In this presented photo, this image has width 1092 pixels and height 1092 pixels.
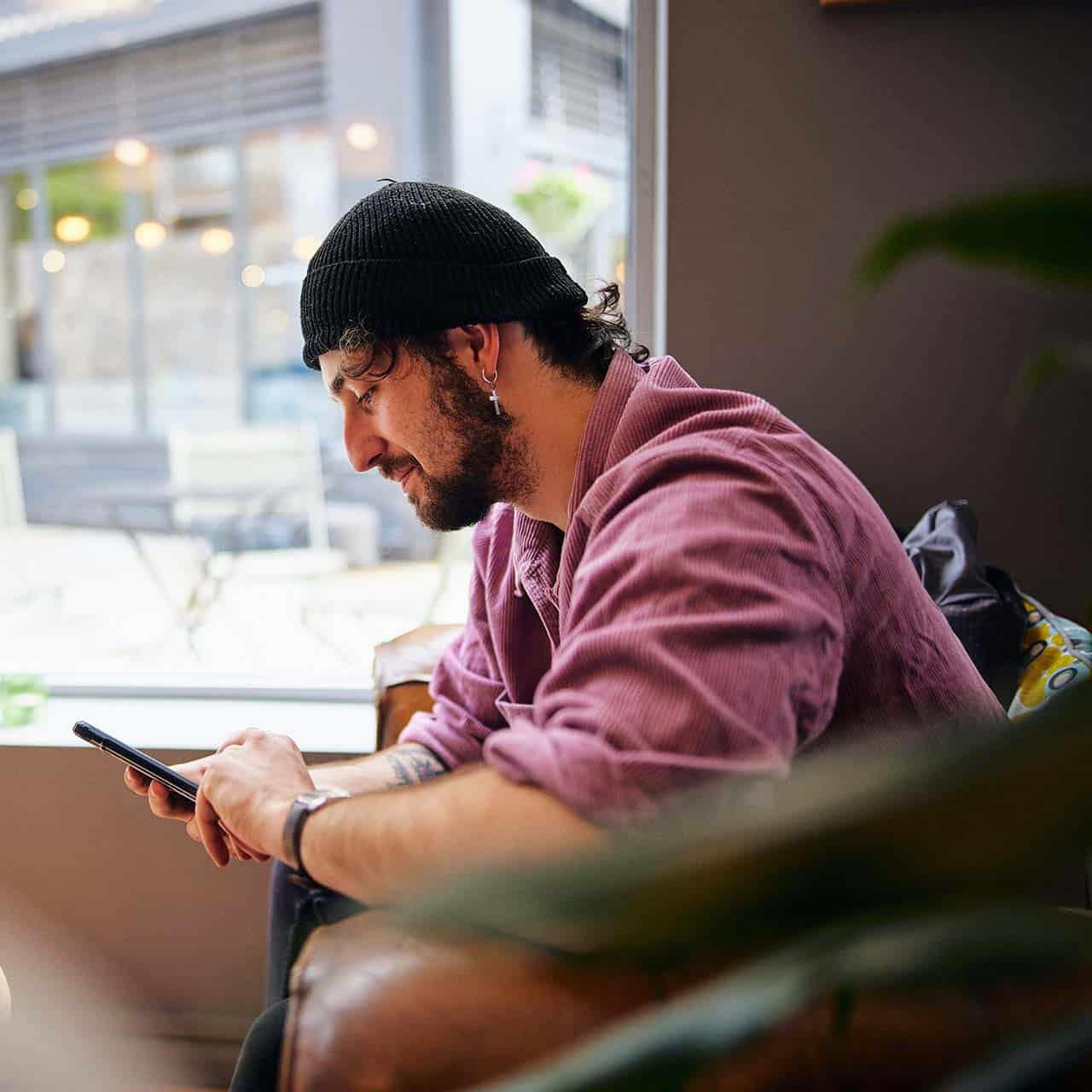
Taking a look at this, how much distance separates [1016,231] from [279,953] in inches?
54.5

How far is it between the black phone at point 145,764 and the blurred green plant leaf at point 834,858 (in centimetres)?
106

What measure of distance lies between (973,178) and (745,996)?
5.73ft

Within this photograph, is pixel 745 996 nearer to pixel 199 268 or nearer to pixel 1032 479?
pixel 1032 479

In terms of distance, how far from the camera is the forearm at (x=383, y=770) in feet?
4.47

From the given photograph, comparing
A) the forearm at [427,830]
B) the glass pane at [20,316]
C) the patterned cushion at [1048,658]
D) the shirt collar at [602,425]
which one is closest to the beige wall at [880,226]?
the patterned cushion at [1048,658]

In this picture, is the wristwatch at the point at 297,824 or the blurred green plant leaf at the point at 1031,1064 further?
the wristwatch at the point at 297,824

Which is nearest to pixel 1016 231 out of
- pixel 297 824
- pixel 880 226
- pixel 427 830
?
pixel 427 830

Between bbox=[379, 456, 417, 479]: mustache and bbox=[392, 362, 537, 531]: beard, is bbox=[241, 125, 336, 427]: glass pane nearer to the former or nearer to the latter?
bbox=[379, 456, 417, 479]: mustache

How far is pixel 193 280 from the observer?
7.48 feet

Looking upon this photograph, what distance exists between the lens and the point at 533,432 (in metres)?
1.30

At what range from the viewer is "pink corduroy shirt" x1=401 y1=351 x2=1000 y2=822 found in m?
0.79

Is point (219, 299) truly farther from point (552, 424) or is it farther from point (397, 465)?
point (552, 424)

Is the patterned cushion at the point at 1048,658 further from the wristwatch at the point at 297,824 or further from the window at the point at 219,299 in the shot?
the window at the point at 219,299

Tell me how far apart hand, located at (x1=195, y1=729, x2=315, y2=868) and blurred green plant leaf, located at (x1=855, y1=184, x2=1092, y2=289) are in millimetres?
869
